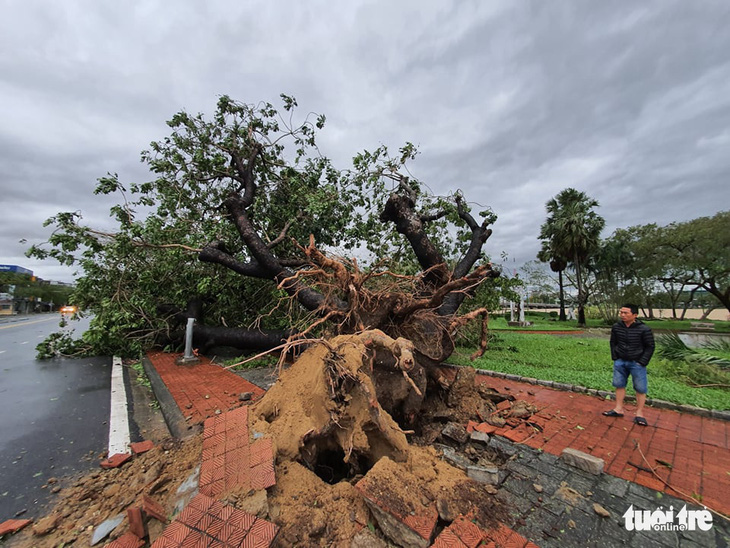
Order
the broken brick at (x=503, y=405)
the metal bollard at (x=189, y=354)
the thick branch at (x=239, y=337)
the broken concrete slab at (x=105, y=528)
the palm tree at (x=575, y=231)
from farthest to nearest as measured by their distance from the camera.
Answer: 1. the palm tree at (x=575, y=231)
2. the thick branch at (x=239, y=337)
3. the metal bollard at (x=189, y=354)
4. the broken brick at (x=503, y=405)
5. the broken concrete slab at (x=105, y=528)

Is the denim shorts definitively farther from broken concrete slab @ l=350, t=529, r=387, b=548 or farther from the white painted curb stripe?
the white painted curb stripe

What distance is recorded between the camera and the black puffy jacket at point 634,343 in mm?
3646

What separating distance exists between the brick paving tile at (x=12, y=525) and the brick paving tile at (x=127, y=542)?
895 millimetres

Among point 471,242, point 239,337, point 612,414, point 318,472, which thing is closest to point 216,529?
point 318,472

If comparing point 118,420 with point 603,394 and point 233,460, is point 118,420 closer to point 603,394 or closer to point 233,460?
point 233,460

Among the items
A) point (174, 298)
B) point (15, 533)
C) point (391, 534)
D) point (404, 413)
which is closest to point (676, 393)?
point (404, 413)

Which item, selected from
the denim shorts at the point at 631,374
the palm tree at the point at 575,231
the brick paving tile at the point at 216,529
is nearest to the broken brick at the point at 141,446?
the brick paving tile at the point at 216,529

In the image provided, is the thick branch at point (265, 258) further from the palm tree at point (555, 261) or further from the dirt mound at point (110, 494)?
the palm tree at point (555, 261)

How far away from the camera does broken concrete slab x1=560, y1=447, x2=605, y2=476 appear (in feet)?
8.20

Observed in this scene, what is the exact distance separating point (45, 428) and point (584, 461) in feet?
19.2

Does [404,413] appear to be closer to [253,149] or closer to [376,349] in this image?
[376,349]

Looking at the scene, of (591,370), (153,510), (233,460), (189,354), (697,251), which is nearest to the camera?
(153,510)

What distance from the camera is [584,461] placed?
2.54 m

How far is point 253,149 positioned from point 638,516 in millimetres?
8584
